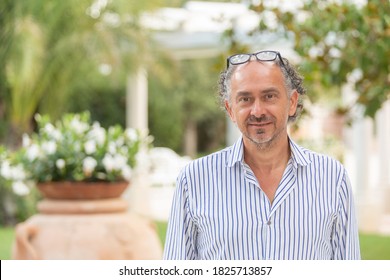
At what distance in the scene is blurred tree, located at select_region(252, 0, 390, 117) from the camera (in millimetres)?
5418

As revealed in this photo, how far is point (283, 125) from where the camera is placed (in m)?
2.08

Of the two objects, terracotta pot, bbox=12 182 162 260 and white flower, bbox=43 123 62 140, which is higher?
white flower, bbox=43 123 62 140

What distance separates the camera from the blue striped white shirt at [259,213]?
2.07m

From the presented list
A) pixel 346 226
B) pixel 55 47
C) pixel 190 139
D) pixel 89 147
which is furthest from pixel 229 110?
pixel 190 139

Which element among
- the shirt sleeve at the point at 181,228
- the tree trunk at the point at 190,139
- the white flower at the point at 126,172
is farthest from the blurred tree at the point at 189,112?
the shirt sleeve at the point at 181,228

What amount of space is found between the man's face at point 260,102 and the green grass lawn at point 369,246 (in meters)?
6.66

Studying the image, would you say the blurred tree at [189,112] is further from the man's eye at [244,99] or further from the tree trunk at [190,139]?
the man's eye at [244,99]

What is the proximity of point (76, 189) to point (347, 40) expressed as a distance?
2.13 meters

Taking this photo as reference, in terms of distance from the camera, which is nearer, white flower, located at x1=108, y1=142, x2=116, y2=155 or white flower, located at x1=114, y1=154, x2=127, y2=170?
white flower, located at x1=114, y1=154, x2=127, y2=170

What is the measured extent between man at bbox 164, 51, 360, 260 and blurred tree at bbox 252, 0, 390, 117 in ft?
10.1

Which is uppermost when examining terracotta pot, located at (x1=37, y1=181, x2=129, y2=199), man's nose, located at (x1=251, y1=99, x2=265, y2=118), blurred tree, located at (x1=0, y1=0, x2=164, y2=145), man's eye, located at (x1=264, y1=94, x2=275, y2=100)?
blurred tree, located at (x1=0, y1=0, x2=164, y2=145)

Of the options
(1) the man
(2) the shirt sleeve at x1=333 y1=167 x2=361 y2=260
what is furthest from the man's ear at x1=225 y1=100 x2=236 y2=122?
(2) the shirt sleeve at x1=333 y1=167 x2=361 y2=260

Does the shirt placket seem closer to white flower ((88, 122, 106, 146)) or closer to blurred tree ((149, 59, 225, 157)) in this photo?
white flower ((88, 122, 106, 146))

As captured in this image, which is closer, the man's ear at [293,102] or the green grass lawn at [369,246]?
the man's ear at [293,102]
